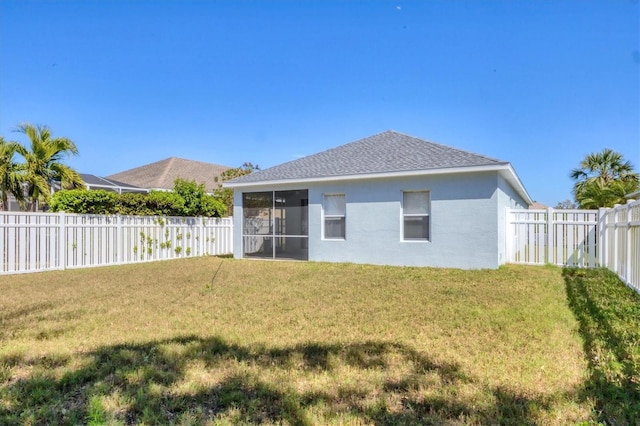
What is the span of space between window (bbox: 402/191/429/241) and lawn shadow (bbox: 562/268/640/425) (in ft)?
13.5

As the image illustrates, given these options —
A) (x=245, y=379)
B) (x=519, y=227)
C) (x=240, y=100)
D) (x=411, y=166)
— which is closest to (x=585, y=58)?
(x=519, y=227)

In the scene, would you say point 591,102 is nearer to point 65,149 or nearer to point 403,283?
point 403,283

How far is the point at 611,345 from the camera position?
3.72m

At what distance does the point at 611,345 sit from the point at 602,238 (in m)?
7.97

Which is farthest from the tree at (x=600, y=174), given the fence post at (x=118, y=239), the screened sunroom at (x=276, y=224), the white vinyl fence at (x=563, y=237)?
the fence post at (x=118, y=239)

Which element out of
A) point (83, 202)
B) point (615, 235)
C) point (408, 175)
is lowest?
point (615, 235)

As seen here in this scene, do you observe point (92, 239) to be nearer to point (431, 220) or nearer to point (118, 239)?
point (118, 239)

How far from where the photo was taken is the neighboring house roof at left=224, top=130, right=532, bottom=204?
10070 millimetres

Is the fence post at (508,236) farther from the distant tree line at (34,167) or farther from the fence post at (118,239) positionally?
the distant tree line at (34,167)

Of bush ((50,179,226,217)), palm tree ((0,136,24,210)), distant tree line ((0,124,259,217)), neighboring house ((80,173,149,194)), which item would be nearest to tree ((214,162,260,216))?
bush ((50,179,226,217))

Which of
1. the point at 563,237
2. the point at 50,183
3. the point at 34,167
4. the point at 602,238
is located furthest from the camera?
the point at 50,183

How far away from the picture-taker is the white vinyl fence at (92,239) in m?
9.59

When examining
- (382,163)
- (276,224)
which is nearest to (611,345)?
(382,163)

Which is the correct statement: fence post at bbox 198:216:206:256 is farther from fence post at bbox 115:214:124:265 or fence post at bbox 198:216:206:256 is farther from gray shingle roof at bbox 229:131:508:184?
fence post at bbox 115:214:124:265
